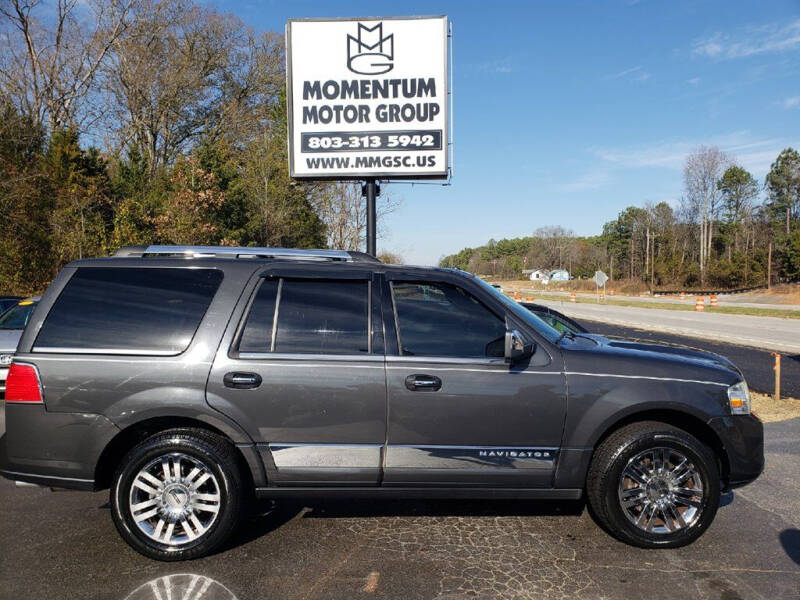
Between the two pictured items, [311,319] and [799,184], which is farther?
[799,184]

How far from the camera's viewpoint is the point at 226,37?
41469 millimetres

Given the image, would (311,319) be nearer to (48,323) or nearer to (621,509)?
(48,323)

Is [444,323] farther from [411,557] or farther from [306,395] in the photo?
[411,557]

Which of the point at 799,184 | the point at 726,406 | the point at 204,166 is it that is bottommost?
the point at 726,406

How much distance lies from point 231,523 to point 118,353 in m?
1.29

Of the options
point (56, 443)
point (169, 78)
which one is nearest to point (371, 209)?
point (56, 443)

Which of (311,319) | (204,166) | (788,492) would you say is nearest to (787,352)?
(788,492)

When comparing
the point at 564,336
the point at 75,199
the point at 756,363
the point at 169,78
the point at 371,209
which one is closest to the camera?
the point at 564,336

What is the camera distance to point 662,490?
3721 millimetres

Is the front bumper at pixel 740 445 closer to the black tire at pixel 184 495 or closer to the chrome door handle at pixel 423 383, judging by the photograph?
the chrome door handle at pixel 423 383

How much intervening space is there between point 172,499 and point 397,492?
1.43 meters

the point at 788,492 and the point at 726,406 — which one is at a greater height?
the point at 726,406

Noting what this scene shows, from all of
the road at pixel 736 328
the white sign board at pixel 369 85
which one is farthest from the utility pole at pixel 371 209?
the road at pixel 736 328

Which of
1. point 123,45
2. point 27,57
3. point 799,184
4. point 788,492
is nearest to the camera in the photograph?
point 788,492
